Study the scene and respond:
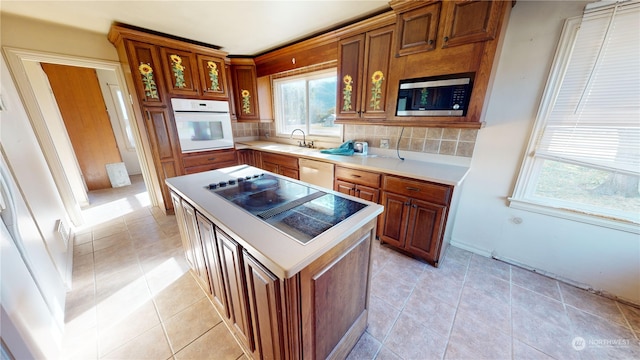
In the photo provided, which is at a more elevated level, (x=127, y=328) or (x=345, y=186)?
(x=345, y=186)

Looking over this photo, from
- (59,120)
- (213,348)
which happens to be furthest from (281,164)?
(59,120)

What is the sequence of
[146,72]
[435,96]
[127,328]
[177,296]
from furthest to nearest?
[146,72], [435,96], [177,296], [127,328]

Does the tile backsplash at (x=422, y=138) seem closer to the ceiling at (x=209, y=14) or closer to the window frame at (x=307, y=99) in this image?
the window frame at (x=307, y=99)

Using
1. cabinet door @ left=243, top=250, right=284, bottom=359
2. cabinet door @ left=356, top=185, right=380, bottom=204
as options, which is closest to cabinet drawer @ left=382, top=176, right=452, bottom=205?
cabinet door @ left=356, top=185, right=380, bottom=204

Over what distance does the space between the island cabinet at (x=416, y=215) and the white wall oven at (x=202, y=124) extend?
2.52 meters

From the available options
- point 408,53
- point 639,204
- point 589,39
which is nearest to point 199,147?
point 408,53

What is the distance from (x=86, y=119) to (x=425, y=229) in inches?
224

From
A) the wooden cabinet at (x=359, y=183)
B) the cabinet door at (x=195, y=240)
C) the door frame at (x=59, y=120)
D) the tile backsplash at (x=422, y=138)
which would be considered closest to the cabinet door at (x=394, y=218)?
the wooden cabinet at (x=359, y=183)

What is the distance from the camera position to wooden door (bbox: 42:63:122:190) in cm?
353

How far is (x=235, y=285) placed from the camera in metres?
1.09

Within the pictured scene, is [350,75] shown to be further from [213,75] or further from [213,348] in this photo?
[213,348]

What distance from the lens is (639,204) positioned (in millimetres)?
1487

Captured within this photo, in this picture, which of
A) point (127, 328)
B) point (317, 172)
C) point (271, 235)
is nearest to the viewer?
point (271, 235)

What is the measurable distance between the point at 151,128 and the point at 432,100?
3.14m
